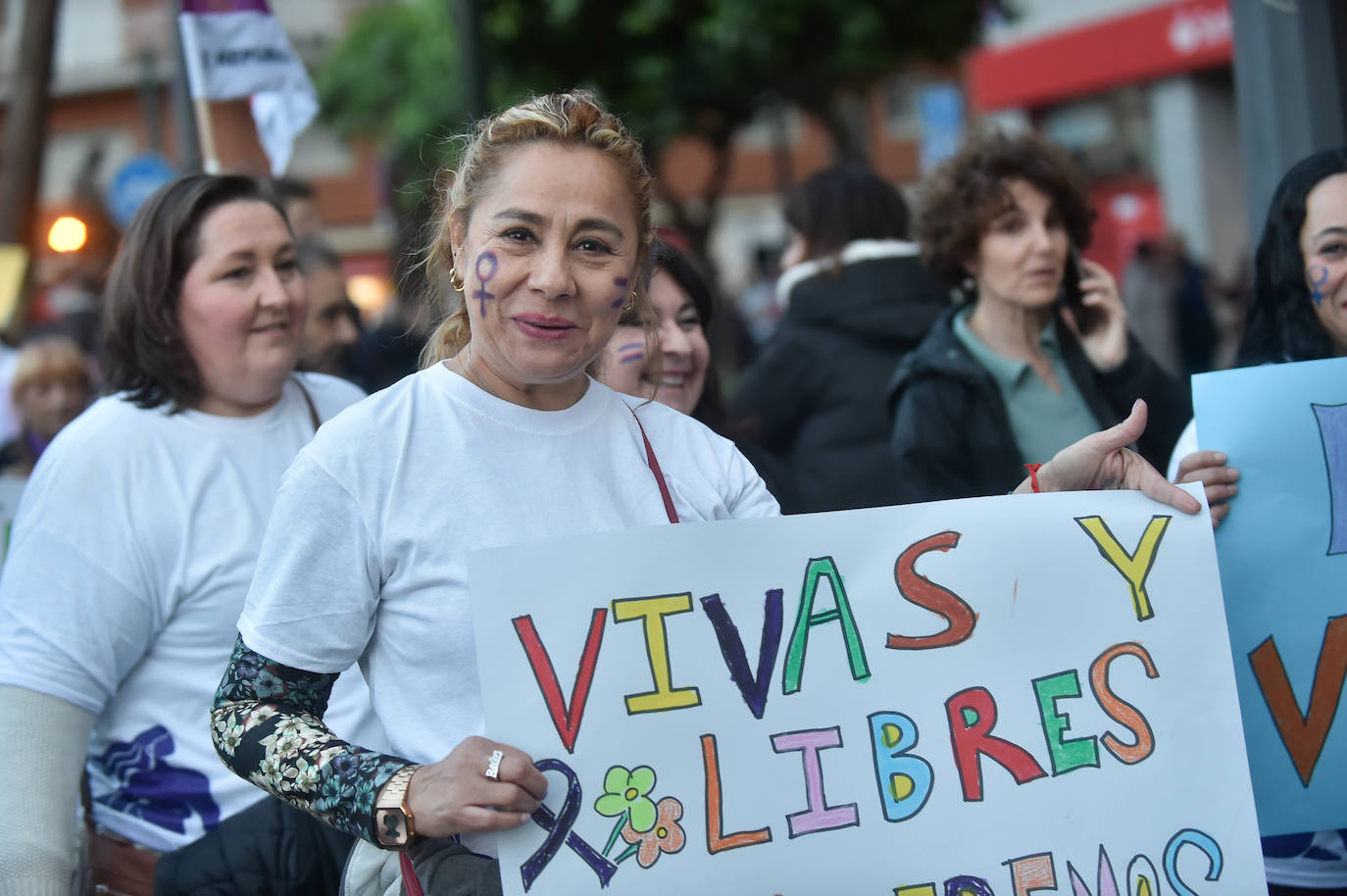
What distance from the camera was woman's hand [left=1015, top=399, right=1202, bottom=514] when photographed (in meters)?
2.11

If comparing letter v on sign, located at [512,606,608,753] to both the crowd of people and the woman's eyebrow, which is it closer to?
the crowd of people

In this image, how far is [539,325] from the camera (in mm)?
1944

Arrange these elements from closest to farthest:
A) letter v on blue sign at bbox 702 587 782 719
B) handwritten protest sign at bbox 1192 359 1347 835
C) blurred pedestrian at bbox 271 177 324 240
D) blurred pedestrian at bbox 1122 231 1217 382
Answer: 1. letter v on blue sign at bbox 702 587 782 719
2. handwritten protest sign at bbox 1192 359 1347 835
3. blurred pedestrian at bbox 271 177 324 240
4. blurred pedestrian at bbox 1122 231 1217 382

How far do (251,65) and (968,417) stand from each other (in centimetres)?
250

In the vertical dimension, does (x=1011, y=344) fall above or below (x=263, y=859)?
above

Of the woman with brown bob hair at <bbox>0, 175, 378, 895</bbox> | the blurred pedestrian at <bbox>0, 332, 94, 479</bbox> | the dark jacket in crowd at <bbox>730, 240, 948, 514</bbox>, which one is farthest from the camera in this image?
the blurred pedestrian at <bbox>0, 332, 94, 479</bbox>

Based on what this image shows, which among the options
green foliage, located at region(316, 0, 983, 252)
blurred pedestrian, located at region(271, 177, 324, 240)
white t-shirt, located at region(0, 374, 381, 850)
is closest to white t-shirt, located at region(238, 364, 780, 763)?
white t-shirt, located at region(0, 374, 381, 850)

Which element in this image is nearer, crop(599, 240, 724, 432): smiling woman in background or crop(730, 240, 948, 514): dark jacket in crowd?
crop(599, 240, 724, 432): smiling woman in background

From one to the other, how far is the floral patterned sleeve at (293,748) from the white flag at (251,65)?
279cm

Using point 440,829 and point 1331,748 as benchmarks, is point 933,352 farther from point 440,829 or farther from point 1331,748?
point 440,829

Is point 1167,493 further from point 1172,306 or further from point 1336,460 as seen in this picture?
point 1172,306

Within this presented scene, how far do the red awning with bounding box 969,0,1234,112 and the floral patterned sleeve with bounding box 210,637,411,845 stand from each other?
50.0ft

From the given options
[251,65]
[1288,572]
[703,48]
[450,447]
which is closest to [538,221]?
[450,447]

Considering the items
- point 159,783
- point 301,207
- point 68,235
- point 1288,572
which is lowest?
point 159,783
